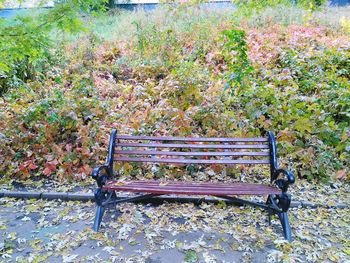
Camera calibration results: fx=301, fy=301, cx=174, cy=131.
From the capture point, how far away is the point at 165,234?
10.2 ft

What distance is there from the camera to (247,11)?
687cm

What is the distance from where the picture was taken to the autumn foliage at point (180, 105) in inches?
175

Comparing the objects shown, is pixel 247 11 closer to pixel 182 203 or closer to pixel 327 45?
pixel 327 45

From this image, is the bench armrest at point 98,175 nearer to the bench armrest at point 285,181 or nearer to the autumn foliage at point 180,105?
the autumn foliage at point 180,105

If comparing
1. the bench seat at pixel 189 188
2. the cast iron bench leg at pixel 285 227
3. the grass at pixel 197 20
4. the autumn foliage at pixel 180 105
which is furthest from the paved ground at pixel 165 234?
the grass at pixel 197 20

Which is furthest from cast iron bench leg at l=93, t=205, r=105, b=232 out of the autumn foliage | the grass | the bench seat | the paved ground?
the grass

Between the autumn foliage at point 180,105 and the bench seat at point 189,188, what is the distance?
1231 mm

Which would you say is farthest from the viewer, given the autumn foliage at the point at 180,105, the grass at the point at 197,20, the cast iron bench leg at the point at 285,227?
the grass at the point at 197,20

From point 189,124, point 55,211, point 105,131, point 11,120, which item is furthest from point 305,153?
point 11,120

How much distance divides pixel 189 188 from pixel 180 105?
2.40 metres

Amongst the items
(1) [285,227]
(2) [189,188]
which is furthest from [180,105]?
(1) [285,227]

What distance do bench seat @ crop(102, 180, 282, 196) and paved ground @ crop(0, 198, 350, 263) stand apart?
15.6 inches

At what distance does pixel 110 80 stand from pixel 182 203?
381cm

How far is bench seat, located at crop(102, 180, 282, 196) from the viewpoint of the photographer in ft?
9.89
